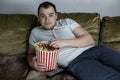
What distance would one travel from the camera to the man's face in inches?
85.4

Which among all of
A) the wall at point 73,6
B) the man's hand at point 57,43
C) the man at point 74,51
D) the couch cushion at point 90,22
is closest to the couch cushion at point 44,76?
the man at point 74,51

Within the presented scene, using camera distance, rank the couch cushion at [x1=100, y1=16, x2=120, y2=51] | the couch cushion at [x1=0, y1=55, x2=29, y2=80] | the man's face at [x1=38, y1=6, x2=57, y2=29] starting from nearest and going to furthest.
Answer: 1. the couch cushion at [x1=0, y1=55, x2=29, y2=80]
2. the man's face at [x1=38, y1=6, x2=57, y2=29]
3. the couch cushion at [x1=100, y1=16, x2=120, y2=51]

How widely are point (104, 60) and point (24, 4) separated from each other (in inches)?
50.0

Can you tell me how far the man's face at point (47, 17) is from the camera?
2170mm

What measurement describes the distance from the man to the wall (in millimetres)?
552

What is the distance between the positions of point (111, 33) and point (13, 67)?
0.99 metres

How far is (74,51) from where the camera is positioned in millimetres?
2135

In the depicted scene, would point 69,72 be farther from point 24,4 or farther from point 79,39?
point 24,4

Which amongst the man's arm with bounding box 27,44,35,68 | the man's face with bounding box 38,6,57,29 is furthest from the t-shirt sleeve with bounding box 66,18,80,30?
the man's arm with bounding box 27,44,35,68

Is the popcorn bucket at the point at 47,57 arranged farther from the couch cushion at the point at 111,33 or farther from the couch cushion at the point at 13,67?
the couch cushion at the point at 111,33

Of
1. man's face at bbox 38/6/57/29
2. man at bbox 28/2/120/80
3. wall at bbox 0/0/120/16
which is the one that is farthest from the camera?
wall at bbox 0/0/120/16

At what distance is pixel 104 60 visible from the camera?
2053mm

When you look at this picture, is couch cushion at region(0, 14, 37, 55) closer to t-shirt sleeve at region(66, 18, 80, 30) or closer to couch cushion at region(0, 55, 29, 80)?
couch cushion at region(0, 55, 29, 80)

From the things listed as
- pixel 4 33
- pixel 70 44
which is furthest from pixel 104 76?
pixel 4 33
